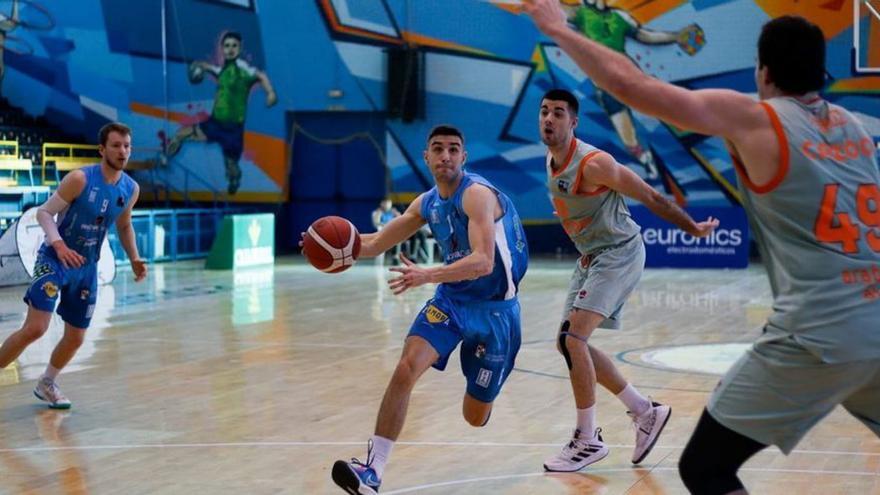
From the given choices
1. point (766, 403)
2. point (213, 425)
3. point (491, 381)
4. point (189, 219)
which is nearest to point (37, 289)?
point (213, 425)

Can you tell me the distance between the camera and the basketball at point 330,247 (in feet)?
21.4

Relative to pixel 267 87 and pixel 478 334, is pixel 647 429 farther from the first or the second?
pixel 267 87

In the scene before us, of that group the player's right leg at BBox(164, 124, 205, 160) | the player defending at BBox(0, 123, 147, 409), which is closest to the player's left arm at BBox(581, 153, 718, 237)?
the player defending at BBox(0, 123, 147, 409)

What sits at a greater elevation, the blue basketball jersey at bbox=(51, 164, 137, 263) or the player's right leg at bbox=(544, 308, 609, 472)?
the blue basketball jersey at bbox=(51, 164, 137, 263)

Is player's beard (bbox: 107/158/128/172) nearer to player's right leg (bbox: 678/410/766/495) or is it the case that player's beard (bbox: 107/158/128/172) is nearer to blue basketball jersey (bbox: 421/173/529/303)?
blue basketball jersey (bbox: 421/173/529/303)

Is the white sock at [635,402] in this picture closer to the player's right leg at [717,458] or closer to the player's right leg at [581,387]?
the player's right leg at [581,387]

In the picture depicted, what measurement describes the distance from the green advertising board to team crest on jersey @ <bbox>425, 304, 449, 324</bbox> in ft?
55.4

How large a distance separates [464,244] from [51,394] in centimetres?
393

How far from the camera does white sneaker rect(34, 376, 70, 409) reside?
9.08 meters

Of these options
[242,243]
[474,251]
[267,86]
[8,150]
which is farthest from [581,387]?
[267,86]

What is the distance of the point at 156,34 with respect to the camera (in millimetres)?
29328

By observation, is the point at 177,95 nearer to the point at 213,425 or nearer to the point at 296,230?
the point at 296,230

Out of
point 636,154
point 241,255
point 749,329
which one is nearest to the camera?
point 749,329

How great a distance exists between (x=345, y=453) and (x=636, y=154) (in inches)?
782
